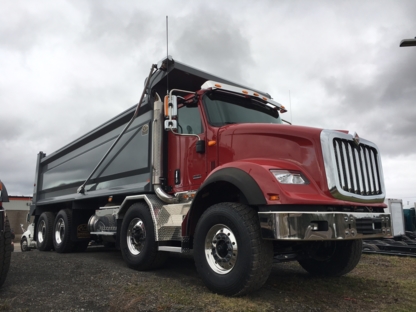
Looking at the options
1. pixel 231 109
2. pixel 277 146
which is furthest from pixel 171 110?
pixel 277 146

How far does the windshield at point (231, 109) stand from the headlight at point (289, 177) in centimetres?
148

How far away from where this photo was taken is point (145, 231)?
6051 mm

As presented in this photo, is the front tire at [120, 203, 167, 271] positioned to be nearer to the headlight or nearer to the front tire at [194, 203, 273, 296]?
the front tire at [194, 203, 273, 296]

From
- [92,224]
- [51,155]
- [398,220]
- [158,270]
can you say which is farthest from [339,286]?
[51,155]

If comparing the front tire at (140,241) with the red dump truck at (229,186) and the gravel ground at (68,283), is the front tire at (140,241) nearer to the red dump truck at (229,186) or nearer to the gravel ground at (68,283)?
the red dump truck at (229,186)

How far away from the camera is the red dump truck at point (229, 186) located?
4.04m

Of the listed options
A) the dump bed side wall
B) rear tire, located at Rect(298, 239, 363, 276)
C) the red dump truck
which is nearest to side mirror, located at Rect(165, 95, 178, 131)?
the red dump truck

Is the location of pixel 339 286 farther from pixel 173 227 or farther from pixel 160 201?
pixel 160 201

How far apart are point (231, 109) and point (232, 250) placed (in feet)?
7.50

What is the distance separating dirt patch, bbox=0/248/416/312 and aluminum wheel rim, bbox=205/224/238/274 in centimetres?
34

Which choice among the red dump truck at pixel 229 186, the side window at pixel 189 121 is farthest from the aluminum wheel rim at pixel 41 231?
the side window at pixel 189 121

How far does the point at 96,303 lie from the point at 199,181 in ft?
7.24

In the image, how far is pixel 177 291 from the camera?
14.8ft

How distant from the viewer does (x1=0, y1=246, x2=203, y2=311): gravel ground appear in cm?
397
